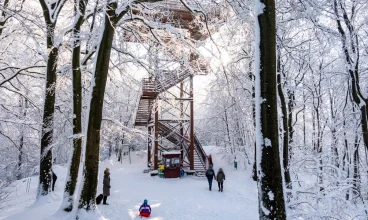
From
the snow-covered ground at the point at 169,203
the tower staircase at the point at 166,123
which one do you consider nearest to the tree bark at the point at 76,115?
the snow-covered ground at the point at 169,203

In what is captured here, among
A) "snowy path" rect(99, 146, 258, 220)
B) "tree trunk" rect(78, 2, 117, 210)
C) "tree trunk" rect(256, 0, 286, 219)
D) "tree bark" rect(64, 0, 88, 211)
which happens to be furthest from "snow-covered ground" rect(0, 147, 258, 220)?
"tree trunk" rect(256, 0, 286, 219)

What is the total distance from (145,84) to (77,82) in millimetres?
9729

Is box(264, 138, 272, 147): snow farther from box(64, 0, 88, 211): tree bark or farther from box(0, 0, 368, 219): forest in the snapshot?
box(64, 0, 88, 211): tree bark

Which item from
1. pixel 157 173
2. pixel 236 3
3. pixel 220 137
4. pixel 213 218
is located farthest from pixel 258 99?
pixel 220 137

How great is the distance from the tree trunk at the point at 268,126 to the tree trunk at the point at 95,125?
12.2 feet

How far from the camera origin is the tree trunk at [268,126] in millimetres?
4008

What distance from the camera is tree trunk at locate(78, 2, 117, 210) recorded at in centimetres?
642

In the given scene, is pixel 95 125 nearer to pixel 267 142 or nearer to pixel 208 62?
pixel 208 62

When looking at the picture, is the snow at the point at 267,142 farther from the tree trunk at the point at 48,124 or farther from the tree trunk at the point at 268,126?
the tree trunk at the point at 48,124

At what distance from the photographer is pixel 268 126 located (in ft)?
13.6

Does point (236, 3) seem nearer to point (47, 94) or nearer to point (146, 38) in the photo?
point (146, 38)

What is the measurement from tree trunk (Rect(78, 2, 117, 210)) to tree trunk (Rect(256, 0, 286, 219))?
146 inches

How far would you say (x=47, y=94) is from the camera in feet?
33.4

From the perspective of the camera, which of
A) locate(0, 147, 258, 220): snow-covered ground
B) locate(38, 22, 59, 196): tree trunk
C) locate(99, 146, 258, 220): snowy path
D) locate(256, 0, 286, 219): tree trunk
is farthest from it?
locate(38, 22, 59, 196): tree trunk
